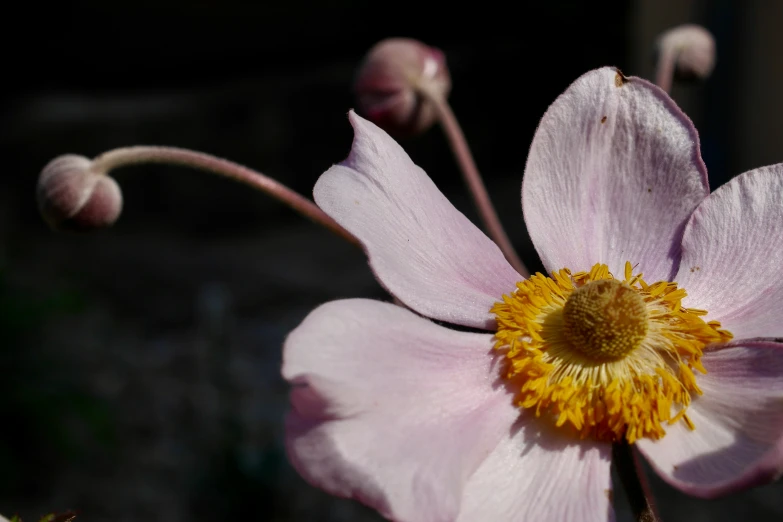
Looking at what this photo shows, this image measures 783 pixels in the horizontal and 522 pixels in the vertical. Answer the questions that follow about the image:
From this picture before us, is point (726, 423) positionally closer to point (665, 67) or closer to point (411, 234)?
point (411, 234)

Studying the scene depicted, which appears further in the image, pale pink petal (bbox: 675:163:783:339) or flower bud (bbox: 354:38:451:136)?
flower bud (bbox: 354:38:451:136)

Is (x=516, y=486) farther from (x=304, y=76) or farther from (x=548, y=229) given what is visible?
(x=304, y=76)

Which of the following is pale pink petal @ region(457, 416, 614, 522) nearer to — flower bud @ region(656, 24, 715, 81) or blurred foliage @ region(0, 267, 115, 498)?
flower bud @ region(656, 24, 715, 81)

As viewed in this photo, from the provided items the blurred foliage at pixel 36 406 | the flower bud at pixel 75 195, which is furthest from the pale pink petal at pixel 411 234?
the blurred foliage at pixel 36 406

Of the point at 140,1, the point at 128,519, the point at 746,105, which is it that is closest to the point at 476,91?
the point at 746,105

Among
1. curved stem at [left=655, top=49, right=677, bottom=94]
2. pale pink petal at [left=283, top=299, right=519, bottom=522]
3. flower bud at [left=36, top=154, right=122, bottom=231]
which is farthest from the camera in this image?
curved stem at [left=655, top=49, right=677, bottom=94]

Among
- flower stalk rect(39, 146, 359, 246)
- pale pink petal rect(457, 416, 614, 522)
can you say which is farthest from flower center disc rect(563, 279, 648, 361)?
flower stalk rect(39, 146, 359, 246)
